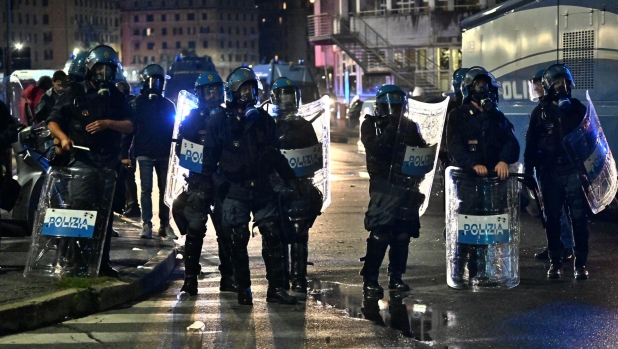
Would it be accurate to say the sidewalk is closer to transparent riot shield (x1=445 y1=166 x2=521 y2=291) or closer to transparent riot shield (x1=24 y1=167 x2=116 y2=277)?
transparent riot shield (x1=24 y1=167 x2=116 y2=277)

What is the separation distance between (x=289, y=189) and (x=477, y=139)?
175 cm

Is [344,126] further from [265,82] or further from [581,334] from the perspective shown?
[581,334]

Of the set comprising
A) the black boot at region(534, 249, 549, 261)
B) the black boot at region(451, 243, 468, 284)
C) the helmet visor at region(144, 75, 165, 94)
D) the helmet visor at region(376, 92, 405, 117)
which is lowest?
the black boot at region(534, 249, 549, 261)

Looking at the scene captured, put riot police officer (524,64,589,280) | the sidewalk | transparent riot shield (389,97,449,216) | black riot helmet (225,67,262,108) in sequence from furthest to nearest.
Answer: riot police officer (524,64,589,280)
transparent riot shield (389,97,449,216)
black riot helmet (225,67,262,108)
the sidewalk

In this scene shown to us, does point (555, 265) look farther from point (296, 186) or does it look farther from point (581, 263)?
point (296, 186)

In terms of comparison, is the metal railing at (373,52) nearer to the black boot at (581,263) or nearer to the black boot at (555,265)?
the black boot at (555,265)

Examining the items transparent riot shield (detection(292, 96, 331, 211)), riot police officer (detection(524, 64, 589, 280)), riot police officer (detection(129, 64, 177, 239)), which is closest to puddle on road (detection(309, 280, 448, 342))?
transparent riot shield (detection(292, 96, 331, 211))

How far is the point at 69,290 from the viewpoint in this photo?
7570mm

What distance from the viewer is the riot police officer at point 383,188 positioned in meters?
8.05

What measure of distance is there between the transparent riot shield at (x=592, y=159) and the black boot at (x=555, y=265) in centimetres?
55

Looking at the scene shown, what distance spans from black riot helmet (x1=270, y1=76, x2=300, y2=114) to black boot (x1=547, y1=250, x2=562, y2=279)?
2911 millimetres

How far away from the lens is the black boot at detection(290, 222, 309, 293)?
27.5 feet

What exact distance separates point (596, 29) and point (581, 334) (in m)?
7.37

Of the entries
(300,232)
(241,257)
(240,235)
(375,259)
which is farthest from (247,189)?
(375,259)
